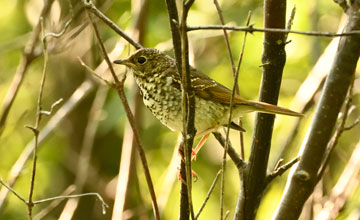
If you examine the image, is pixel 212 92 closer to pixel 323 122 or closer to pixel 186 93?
pixel 323 122

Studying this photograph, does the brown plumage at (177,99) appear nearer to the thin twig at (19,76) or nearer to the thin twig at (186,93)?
the thin twig at (19,76)

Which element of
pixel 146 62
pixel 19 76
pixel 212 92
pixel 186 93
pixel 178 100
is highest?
pixel 146 62

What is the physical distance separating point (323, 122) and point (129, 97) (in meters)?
2.50

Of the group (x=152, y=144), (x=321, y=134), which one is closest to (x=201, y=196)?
(x=152, y=144)

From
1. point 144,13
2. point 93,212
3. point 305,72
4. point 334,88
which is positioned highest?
point 305,72

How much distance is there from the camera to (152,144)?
588cm

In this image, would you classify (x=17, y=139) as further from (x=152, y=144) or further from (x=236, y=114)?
(x=236, y=114)

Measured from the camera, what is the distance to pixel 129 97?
16.5ft

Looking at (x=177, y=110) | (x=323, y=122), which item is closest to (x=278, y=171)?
(x=323, y=122)

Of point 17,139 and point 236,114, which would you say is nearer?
point 236,114

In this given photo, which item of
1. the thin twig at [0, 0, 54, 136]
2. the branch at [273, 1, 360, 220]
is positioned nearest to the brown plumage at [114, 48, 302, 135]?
the thin twig at [0, 0, 54, 136]

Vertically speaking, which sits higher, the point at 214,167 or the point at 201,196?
the point at 214,167

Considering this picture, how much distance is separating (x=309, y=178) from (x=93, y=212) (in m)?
3.78

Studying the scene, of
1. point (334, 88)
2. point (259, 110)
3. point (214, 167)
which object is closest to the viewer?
point (334, 88)
